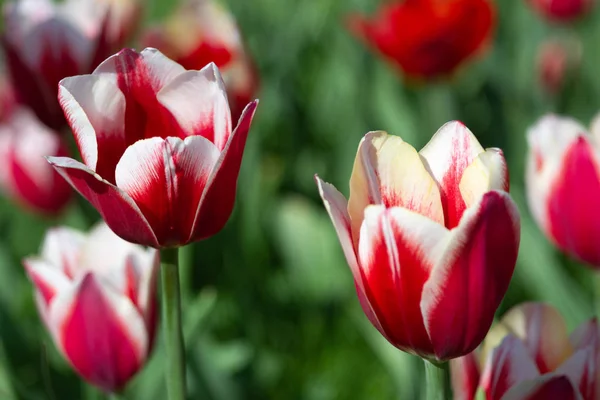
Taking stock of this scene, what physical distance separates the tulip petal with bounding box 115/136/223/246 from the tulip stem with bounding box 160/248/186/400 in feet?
0.05

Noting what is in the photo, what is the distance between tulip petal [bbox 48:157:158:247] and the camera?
502 mm

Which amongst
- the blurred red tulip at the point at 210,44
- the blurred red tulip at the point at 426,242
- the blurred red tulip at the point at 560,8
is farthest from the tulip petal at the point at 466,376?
the blurred red tulip at the point at 560,8

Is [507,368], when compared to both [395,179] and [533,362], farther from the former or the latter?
[395,179]

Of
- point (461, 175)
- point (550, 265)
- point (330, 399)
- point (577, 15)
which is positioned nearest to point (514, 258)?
point (461, 175)

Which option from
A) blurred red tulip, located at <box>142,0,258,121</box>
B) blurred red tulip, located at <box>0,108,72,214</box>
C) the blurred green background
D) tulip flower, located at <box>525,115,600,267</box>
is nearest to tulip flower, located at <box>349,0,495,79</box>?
the blurred green background

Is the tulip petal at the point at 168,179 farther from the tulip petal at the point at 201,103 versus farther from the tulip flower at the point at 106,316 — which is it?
the tulip flower at the point at 106,316

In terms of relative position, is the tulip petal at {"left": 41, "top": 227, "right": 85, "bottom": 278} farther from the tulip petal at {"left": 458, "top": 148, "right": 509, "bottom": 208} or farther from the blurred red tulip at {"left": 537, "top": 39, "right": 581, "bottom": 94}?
the blurred red tulip at {"left": 537, "top": 39, "right": 581, "bottom": 94}

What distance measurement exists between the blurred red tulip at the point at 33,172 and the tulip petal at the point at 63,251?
510 millimetres

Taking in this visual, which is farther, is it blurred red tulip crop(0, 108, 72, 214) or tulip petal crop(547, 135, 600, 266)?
blurred red tulip crop(0, 108, 72, 214)

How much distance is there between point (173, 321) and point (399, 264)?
0.15 meters

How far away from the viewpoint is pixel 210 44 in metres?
1.42

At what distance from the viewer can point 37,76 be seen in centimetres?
105

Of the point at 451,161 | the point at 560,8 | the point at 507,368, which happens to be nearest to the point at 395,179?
the point at 451,161

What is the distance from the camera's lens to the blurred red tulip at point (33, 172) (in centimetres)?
134
